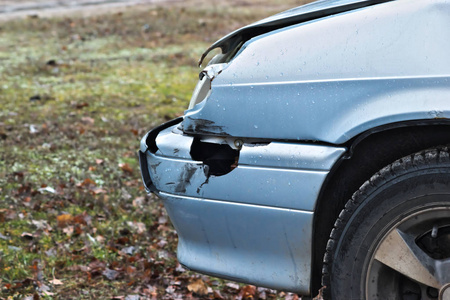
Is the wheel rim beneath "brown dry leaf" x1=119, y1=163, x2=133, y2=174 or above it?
above

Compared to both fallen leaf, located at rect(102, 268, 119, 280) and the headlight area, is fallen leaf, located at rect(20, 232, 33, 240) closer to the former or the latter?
fallen leaf, located at rect(102, 268, 119, 280)

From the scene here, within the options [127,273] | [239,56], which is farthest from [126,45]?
[239,56]

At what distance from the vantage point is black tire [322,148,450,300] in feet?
8.95

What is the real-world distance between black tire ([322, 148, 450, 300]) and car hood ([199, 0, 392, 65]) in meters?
0.73

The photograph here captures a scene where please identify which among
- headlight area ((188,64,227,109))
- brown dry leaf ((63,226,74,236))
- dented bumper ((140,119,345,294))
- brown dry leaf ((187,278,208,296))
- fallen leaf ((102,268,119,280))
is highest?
headlight area ((188,64,227,109))

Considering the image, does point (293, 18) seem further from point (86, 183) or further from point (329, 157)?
point (86, 183)

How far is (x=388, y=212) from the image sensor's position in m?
2.79

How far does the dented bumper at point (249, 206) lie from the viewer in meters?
2.90

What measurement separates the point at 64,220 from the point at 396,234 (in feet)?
10.0

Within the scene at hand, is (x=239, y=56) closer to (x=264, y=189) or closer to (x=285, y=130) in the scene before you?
(x=285, y=130)

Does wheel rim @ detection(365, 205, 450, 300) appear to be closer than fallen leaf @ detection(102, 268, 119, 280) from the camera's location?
Yes

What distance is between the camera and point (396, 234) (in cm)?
277

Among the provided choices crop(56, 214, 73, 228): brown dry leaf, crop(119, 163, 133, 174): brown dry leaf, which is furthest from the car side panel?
crop(119, 163, 133, 174): brown dry leaf

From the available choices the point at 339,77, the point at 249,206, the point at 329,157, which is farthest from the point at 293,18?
the point at 249,206
